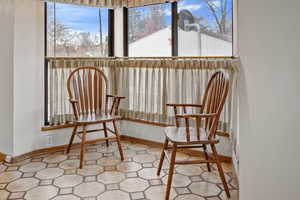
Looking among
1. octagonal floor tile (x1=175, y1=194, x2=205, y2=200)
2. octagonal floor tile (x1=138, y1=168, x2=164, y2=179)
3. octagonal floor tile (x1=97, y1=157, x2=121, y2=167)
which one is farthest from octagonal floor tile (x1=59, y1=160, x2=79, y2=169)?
octagonal floor tile (x1=175, y1=194, x2=205, y2=200)

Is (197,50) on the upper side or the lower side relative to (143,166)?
upper

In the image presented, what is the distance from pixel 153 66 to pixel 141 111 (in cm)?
62

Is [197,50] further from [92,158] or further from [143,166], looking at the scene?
[92,158]

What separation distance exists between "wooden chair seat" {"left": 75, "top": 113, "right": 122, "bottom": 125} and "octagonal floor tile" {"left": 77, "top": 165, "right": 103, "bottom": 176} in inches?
18.2

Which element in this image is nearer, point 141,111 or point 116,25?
point 141,111

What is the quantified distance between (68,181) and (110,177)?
38cm

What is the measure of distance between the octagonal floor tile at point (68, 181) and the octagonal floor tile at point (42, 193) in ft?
0.27

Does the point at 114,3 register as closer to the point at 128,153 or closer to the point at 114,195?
the point at 128,153

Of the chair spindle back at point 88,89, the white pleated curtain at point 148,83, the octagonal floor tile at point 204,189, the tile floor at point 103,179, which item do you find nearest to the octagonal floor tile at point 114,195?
the tile floor at point 103,179

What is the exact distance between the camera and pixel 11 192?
224 cm

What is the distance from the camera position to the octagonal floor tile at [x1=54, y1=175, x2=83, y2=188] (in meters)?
2.40

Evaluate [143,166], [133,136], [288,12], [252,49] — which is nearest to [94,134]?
[133,136]

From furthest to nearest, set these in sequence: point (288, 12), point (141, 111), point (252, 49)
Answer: point (141, 111)
point (252, 49)
point (288, 12)

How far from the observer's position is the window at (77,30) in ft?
11.0
